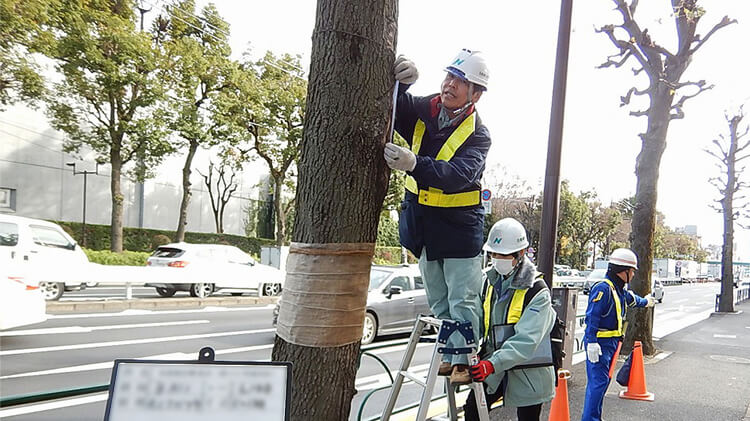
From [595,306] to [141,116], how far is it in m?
21.2

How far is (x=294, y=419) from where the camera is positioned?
1.95 metres

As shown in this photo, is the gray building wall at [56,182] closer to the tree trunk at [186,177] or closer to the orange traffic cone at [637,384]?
the tree trunk at [186,177]

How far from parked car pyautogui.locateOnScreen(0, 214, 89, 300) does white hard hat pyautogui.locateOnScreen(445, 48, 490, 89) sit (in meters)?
12.2

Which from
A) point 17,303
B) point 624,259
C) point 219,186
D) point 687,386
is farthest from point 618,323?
point 219,186

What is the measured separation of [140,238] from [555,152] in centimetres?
2865

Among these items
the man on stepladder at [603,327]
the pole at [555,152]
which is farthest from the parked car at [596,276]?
the pole at [555,152]

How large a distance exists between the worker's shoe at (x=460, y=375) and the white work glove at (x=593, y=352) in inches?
116

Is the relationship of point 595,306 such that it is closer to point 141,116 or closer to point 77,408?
point 77,408

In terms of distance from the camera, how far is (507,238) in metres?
3.51

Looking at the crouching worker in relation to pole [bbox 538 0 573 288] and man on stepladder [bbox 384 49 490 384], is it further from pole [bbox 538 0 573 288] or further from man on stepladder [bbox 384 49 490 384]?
pole [bbox 538 0 573 288]

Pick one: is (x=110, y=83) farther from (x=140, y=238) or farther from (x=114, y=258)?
(x=140, y=238)

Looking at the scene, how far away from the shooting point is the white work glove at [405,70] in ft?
7.02

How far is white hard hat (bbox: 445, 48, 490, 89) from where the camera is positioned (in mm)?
2619

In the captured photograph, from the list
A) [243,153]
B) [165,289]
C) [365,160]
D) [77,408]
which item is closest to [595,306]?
[365,160]
